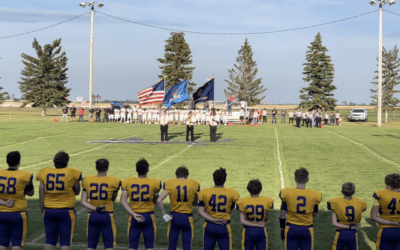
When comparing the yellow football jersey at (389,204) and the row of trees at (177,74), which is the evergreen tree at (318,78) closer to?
the row of trees at (177,74)

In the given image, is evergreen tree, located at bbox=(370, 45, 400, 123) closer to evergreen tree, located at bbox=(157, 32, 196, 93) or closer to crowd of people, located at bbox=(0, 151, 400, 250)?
evergreen tree, located at bbox=(157, 32, 196, 93)

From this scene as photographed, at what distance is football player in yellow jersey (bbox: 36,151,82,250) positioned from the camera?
591 centimetres

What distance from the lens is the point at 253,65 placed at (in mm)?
90562

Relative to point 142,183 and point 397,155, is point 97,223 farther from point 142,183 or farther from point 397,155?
point 397,155

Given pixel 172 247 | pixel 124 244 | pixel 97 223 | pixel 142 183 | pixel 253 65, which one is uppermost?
pixel 253 65

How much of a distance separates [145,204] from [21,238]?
1.80 m

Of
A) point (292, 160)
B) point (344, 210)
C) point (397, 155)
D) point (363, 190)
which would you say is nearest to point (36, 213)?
point (344, 210)

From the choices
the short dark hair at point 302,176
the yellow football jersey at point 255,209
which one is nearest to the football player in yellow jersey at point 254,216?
the yellow football jersey at point 255,209

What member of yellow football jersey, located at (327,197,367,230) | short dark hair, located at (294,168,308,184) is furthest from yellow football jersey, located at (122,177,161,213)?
yellow football jersey, located at (327,197,367,230)

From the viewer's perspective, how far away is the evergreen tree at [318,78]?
64938 millimetres

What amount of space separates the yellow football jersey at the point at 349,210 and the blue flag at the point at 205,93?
20.8 meters

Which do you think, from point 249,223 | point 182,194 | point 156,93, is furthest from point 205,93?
point 249,223

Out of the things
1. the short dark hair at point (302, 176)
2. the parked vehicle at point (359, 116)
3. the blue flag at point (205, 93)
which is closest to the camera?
the short dark hair at point (302, 176)

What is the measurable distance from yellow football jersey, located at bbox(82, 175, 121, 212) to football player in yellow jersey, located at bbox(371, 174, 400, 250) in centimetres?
362
